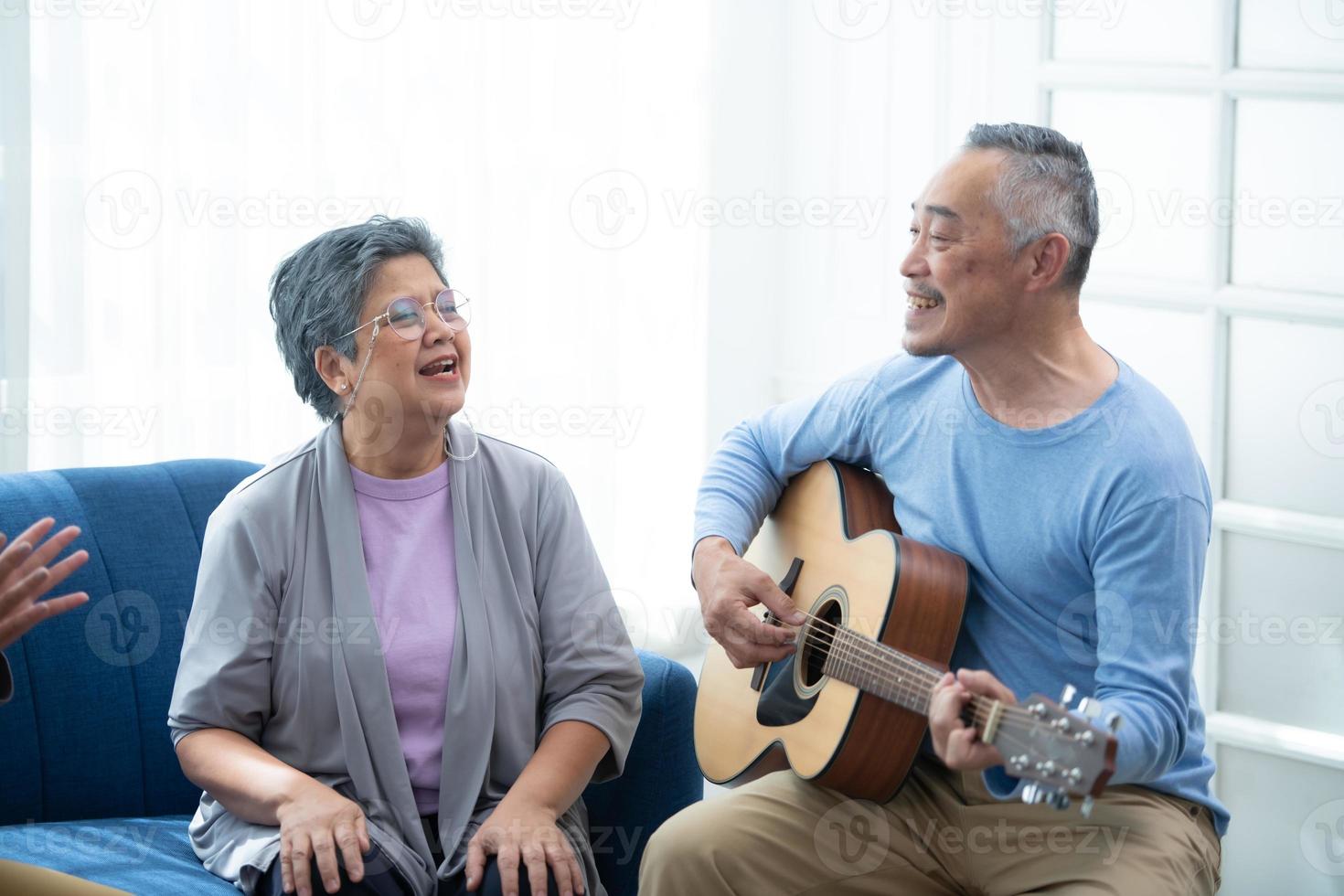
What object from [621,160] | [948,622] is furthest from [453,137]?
[948,622]

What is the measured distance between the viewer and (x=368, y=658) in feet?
6.44

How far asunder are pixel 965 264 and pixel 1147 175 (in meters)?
1.06

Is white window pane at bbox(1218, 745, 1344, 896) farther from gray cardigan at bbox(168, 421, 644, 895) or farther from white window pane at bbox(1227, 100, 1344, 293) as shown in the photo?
gray cardigan at bbox(168, 421, 644, 895)

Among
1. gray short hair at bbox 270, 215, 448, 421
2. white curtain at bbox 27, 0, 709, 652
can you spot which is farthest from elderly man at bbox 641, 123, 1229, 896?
white curtain at bbox 27, 0, 709, 652

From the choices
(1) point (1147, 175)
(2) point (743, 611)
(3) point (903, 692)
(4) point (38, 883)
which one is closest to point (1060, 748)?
(3) point (903, 692)

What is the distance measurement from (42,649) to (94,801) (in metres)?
0.26

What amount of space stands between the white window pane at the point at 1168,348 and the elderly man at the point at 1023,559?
0.85 metres

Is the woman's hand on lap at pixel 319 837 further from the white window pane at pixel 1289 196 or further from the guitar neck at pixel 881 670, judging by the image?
the white window pane at pixel 1289 196

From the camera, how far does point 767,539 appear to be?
7.68ft

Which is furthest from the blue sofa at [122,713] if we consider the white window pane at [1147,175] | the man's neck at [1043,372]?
Result: the white window pane at [1147,175]

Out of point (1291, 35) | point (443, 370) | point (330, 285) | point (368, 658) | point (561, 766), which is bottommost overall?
point (561, 766)

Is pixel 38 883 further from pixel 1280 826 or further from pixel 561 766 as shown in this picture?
pixel 1280 826

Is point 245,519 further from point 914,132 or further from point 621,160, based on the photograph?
point 914,132

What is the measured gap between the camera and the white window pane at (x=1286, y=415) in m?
2.58
